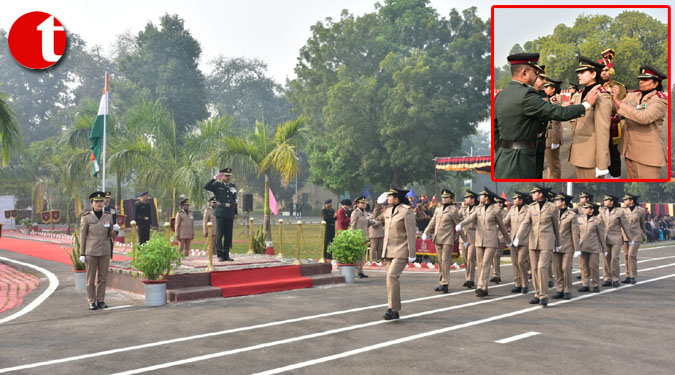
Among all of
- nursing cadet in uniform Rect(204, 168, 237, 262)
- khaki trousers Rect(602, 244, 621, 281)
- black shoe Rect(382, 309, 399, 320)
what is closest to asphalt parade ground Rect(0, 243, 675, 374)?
black shoe Rect(382, 309, 399, 320)

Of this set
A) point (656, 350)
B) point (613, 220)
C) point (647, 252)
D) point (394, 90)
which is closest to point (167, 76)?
point (394, 90)

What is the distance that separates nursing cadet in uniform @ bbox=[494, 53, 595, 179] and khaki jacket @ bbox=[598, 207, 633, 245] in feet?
32.9

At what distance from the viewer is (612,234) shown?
13414mm

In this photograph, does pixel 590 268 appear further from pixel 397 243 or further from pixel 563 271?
pixel 397 243

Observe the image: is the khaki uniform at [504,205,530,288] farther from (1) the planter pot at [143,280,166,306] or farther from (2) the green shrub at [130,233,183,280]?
(1) the planter pot at [143,280,166,306]

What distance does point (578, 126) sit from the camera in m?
4.21

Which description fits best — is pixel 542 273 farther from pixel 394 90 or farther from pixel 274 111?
pixel 274 111

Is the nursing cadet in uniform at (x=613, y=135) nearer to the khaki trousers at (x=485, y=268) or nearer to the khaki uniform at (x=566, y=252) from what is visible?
the khaki trousers at (x=485, y=268)

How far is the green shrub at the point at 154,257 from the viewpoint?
10.2 metres

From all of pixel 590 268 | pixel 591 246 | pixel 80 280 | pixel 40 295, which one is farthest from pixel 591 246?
pixel 40 295

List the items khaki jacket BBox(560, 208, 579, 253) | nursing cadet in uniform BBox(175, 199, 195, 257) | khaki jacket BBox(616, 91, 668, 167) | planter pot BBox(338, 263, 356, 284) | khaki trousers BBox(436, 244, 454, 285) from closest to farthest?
khaki jacket BBox(616, 91, 668, 167) < khaki jacket BBox(560, 208, 579, 253) < khaki trousers BBox(436, 244, 454, 285) < planter pot BBox(338, 263, 356, 284) < nursing cadet in uniform BBox(175, 199, 195, 257)

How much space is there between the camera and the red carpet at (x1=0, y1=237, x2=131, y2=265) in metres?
18.8

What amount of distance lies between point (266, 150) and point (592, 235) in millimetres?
11130

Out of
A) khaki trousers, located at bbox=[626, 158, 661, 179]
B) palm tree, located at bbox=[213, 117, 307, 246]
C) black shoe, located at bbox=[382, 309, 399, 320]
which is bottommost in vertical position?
black shoe, located at bbox=[382, 309, 399, 320]
